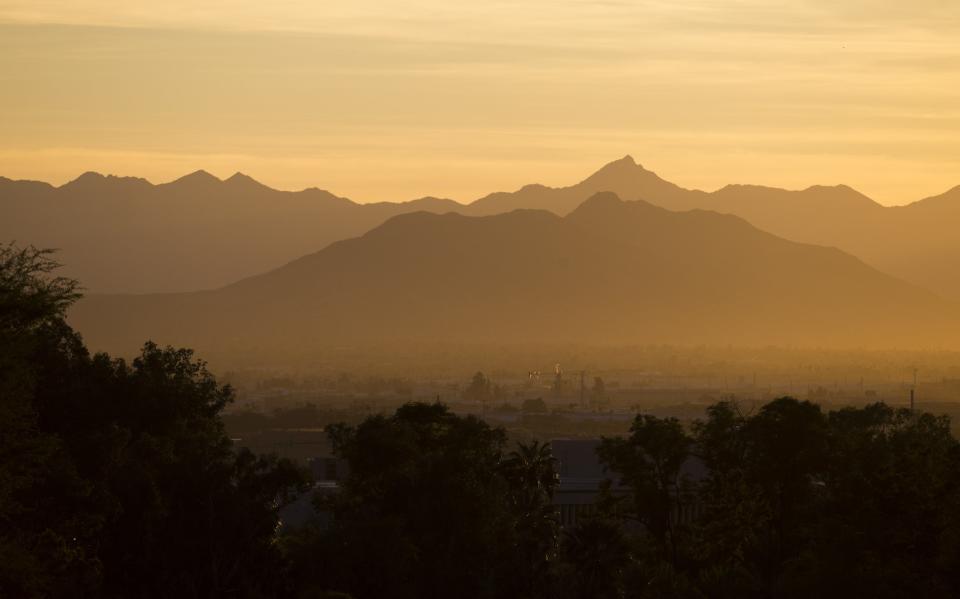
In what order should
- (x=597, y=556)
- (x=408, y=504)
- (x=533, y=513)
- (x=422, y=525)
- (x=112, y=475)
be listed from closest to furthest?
1. (x=112, y=475)
2. (x=422, y=525)
3. (x=408, y=504)
4. (x=597, y=556)
5. (x=533, y=513)

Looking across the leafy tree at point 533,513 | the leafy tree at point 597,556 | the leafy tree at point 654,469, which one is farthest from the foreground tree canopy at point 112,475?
the leafy tree at point 654,469

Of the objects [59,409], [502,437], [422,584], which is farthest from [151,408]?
[502,437]

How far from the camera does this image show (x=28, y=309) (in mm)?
43688

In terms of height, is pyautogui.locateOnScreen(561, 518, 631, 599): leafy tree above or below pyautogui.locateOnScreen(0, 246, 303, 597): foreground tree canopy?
below

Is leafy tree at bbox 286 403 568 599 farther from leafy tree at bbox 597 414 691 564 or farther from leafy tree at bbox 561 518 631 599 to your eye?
leafy tree at bbox 597 414 691 564

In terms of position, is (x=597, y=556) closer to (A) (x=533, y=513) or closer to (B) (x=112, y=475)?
(A) (x=533, y=513)

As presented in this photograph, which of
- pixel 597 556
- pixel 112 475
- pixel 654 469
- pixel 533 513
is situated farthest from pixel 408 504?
pixel 654 469

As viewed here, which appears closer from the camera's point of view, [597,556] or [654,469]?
[597,556]

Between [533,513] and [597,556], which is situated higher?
[533,513]

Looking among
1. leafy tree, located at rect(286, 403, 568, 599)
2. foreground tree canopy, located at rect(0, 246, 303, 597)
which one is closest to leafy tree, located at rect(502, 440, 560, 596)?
leafy tree, located at rect(286, 403, 568, 599)

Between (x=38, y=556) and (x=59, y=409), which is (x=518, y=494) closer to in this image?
(x=59, y=409)

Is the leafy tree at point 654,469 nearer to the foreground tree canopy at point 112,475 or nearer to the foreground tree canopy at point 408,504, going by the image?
the foreground tree canopy at point 408,504

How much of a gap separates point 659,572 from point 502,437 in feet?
32.3

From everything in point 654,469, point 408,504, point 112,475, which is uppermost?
point 112,475
